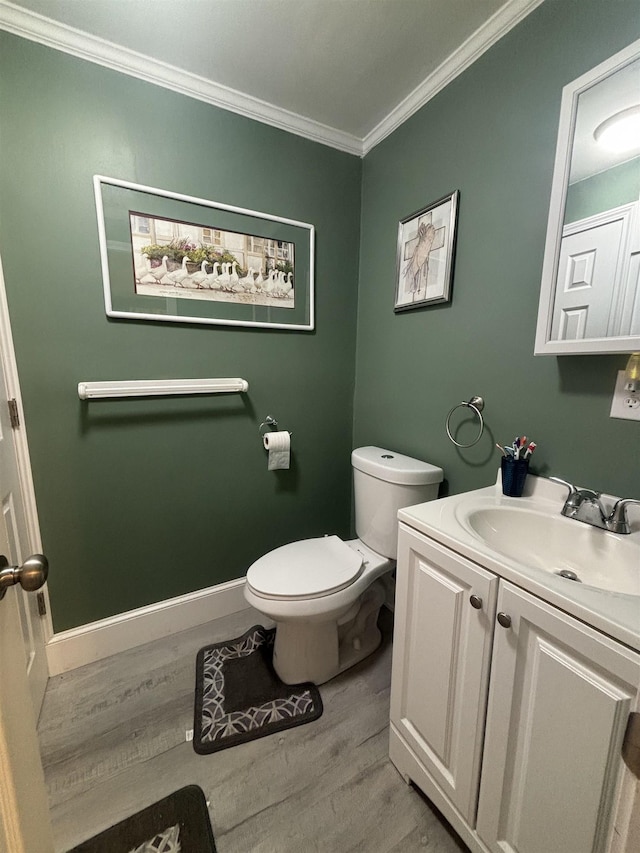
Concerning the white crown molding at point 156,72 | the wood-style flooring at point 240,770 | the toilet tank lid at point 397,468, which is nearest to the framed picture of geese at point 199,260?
the white crown molding at point 156,72

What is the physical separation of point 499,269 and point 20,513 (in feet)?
6.12

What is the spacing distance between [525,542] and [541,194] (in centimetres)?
104

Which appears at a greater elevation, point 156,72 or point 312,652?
point 156,72

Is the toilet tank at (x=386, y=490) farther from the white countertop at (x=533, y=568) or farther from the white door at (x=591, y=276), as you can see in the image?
the white door at (x=591, y=276)

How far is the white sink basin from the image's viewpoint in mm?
842

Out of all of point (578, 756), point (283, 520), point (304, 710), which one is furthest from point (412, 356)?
point (304, 710)

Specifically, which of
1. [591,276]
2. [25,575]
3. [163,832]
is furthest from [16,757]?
[591,276]

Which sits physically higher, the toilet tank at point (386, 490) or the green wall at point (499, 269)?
the green wall at point (499, 269)

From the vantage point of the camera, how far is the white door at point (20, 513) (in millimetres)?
1128

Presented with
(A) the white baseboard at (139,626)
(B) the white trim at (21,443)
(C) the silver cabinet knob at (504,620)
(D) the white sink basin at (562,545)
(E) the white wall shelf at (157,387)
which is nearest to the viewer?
(C) the silver cabinet knob at (504,620)

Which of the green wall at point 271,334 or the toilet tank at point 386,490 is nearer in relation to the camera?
the green wall at point 271,334

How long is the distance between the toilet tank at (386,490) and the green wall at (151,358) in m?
0.43

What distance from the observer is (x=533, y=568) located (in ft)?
2.37

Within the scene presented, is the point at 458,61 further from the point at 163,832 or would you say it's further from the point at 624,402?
the point at 163,832
